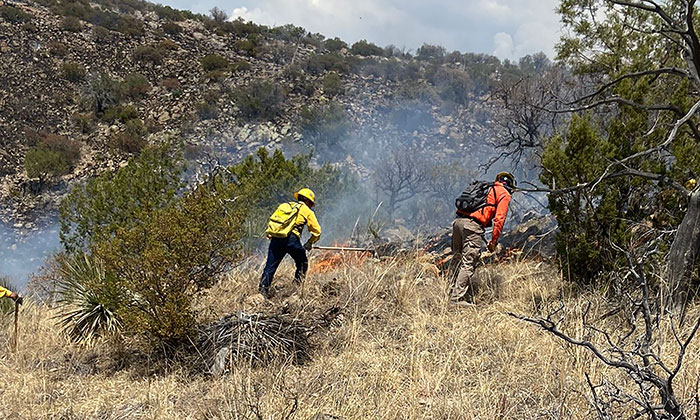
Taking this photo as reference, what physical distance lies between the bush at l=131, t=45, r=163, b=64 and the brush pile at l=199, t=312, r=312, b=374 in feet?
98.4

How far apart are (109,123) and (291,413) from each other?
26.1m

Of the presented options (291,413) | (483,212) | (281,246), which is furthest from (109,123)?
(291,413)

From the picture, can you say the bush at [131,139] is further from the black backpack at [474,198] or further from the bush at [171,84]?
the black backpack at [474,198]

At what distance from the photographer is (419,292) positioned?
552 cm

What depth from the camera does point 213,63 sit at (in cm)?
3088

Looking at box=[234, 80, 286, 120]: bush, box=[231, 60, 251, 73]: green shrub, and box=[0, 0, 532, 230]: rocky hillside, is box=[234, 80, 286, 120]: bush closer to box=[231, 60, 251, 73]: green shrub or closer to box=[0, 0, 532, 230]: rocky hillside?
box=[0, 0, 532, 230]: rocky hillside

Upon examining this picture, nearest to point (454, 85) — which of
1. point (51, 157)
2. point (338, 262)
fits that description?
point (51, 157)

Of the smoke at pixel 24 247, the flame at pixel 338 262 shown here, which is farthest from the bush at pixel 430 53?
the flame at pixel 338 262

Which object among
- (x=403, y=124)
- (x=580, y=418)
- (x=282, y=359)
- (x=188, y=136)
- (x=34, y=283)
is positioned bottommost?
(x=34, y=283)

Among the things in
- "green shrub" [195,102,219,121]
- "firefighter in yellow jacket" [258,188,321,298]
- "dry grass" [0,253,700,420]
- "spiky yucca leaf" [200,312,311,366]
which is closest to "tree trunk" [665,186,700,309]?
"dry grass" [0,253,700,420]

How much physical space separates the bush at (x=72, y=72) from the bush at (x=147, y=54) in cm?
373

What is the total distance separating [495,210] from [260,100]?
79.0ft

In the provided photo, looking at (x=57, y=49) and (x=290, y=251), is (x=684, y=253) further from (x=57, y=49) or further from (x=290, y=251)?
(x=57, y=49)

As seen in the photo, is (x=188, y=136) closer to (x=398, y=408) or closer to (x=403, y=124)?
(x=403, y=124)
